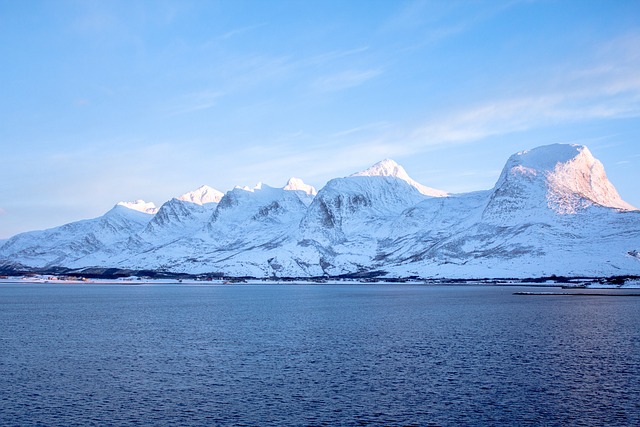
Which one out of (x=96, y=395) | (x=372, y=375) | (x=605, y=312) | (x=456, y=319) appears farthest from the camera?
(x=605, y=312)

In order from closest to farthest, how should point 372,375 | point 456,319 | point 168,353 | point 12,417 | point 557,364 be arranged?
point 12,417
point 372,375
point 557,364
point 168,353
point 456,319

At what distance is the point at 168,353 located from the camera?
69.4 m

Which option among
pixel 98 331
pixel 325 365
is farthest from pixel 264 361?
pixel 98 331

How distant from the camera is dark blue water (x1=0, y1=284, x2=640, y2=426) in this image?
42312 mm

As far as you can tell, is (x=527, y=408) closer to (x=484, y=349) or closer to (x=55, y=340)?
(x=484, y=349)

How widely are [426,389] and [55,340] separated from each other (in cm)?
5335

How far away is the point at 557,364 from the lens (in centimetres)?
6091

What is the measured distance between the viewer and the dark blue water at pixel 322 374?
139 ft

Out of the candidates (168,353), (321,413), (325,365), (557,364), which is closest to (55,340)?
(168,353)

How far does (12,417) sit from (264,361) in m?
27.1

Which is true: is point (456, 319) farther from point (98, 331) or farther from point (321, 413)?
point (321, 413)

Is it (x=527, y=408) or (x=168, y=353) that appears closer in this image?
(x=527, y=408)

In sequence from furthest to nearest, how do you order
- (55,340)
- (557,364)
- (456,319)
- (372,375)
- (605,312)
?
(605,312) → (456,319) → (55,340) → (557,364) → (372,375)

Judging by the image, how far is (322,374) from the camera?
56562 mm
